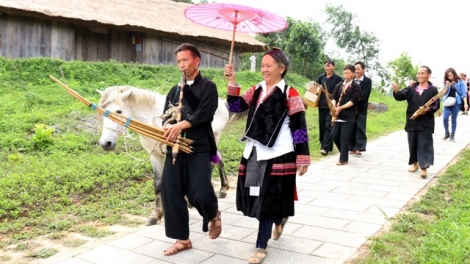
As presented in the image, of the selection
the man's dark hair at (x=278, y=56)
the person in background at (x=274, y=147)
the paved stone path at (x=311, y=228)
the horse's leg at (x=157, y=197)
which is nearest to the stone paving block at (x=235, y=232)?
the paved stone path at (x=311, y=228)

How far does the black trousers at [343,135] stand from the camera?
26.4 ft

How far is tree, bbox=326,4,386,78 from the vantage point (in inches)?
1390

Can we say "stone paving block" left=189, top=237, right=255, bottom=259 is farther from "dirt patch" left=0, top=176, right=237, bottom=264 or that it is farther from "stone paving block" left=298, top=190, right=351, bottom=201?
"stone paving block" left=298, top=190, right=351, bottom=201

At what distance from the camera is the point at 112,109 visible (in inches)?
169

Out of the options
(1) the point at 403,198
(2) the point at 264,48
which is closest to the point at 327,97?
(1) the point at 403,198

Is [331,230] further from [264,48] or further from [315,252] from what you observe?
[264,48]

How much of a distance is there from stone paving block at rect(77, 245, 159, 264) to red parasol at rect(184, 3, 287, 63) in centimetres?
189

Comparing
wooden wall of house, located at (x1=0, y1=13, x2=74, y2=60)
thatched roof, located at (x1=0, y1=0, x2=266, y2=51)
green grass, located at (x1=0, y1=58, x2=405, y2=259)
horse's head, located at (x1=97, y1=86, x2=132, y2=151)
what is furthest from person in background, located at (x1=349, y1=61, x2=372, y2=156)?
wooden wall of house, located at (x1=0, y1=13, x2=74, y2=60)

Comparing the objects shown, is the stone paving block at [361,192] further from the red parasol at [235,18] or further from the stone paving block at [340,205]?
the red parasol at [235,18]

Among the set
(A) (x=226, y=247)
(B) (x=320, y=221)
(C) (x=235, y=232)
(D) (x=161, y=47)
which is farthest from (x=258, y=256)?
(D) (x=161, y=47)

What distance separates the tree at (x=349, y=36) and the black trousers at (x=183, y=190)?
33873 mm

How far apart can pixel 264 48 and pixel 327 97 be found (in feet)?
49.9

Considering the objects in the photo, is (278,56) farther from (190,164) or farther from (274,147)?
(190,164)

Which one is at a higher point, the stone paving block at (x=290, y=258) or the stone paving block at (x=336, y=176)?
the stone paving block at (x=336, y=176)
